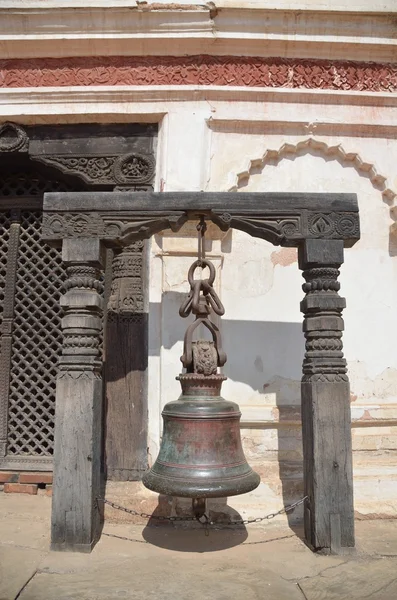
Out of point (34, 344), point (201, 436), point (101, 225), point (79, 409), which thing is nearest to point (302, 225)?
point (101, 225)

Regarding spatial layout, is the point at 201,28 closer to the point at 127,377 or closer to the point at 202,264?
the point at 202,264

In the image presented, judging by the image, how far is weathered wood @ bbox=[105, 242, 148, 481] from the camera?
4.31m

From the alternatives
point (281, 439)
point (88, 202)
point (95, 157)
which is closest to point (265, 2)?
point (95, 157)

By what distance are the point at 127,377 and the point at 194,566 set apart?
165 centimetres

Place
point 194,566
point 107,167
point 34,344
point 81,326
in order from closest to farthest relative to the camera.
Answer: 1. point 194,566
2. point 81,326
3. point 107,167
4. point 34,344

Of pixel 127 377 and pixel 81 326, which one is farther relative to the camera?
pixel 127 377

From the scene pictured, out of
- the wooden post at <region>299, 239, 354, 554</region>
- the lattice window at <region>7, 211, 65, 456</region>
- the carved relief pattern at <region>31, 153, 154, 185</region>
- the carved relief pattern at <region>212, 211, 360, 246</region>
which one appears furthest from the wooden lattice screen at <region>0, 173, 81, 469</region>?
the wooden post at <region>299, 239, 354, 554</region>

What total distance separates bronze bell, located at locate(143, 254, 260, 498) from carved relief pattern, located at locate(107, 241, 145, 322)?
1090mm

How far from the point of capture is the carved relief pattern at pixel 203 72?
15.3 feet

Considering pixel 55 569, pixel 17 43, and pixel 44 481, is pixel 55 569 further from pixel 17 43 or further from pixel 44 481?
pixel 17 43

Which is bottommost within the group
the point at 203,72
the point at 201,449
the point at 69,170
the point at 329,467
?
the point at 329,467

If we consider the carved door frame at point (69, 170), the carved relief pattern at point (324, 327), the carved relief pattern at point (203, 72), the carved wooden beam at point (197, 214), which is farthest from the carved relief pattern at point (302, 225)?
the carved relief pattern at point (203, 72)

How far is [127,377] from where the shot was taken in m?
4.41

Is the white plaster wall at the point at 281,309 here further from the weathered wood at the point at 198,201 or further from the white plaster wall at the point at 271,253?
the weathered wood at the point at 198,201
